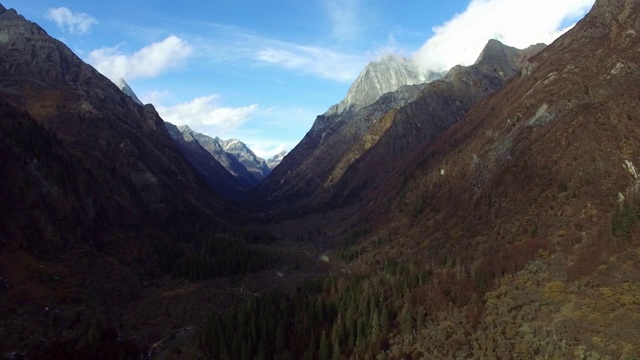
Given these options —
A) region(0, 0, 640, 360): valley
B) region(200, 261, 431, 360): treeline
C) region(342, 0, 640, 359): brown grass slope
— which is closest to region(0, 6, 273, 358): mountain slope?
region(0, 0, 640, 360): valley

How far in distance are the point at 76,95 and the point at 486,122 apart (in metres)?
147

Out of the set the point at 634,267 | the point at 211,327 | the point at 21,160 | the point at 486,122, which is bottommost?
the point at 211,327

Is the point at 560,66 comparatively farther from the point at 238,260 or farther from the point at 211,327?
the point at 211,327

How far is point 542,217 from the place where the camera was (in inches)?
3383

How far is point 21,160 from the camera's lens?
354 feet

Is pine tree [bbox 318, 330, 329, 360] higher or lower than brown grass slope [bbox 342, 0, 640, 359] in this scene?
lower

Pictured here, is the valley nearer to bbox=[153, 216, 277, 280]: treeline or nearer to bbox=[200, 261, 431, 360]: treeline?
bbox=[200, 261, 431, 360]: treeline

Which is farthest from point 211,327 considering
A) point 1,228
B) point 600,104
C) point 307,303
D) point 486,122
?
point 486,122

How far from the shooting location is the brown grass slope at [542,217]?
195 feet

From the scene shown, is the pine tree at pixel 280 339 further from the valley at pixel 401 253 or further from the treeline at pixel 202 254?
the treeline at pixel 202 254

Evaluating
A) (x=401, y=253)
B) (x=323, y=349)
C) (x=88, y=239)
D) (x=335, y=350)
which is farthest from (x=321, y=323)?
(x=88, y=239)

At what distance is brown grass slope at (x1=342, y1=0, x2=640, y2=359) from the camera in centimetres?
5947

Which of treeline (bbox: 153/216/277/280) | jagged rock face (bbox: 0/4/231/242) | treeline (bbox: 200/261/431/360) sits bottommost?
treeline (bbox: 200/261/431/360)

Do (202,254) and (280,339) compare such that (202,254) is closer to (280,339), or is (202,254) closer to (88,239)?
(88,239)
